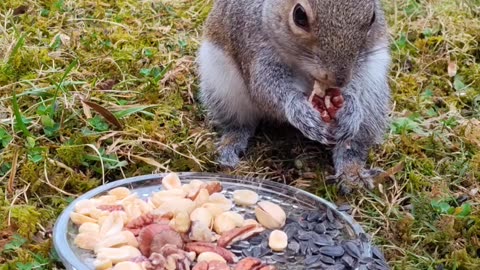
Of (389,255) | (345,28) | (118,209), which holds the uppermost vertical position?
(345,28)

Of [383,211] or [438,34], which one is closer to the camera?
[383,211]

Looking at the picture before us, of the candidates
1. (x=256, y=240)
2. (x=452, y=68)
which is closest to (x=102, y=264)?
(x=256, y=240)

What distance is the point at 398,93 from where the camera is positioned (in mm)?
3945

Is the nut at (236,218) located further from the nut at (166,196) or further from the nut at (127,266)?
the nut at (127,266)

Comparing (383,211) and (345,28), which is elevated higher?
(345,28)

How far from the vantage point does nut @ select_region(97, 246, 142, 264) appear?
2.37 m

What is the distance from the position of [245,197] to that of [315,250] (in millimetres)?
338

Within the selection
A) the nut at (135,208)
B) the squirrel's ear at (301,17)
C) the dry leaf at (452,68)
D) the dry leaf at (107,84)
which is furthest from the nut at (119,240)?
the dry leaf at (452,68)

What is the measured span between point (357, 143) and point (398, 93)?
0.71m

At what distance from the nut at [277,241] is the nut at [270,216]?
6 cm

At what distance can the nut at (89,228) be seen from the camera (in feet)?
8.20

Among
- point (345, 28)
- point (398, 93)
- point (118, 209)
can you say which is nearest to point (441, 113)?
point (398, 93)

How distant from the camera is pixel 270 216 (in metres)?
2.69

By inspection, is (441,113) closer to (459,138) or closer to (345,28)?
(459,138)
